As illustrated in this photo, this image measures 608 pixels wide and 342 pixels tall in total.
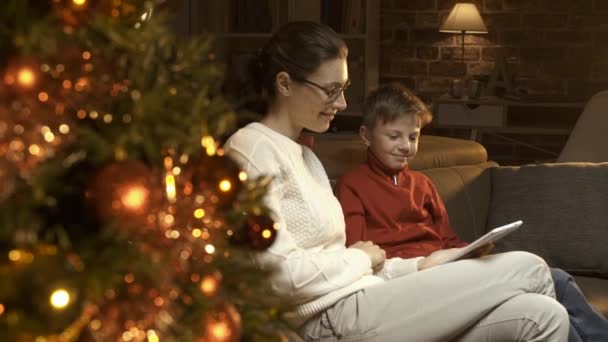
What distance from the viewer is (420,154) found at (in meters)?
2.93

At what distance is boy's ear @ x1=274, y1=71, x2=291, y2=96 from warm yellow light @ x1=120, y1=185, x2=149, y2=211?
49.5 inches

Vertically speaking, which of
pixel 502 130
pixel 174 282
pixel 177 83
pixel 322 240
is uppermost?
pixel 177 83

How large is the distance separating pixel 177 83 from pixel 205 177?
0.10 m

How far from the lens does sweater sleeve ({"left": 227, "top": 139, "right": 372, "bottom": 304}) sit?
74.5 inches

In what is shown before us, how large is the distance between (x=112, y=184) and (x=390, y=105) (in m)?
1.64

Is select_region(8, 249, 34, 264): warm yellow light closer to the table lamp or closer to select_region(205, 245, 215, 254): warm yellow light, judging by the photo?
select_region(205, 245, 215, 254): warm yellow light

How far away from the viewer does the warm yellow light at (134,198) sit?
0.86 metres

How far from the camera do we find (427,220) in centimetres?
259

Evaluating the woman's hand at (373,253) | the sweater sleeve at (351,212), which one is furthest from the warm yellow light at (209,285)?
the sweater sleeve at (351,212)

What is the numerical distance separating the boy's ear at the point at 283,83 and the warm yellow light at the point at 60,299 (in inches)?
53.5

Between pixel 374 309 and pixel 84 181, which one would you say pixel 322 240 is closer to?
pixel 374 309

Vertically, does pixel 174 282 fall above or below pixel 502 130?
above

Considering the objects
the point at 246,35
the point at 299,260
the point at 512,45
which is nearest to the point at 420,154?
the point at 299,260

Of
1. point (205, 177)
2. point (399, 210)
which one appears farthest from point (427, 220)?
point (205, 177)
